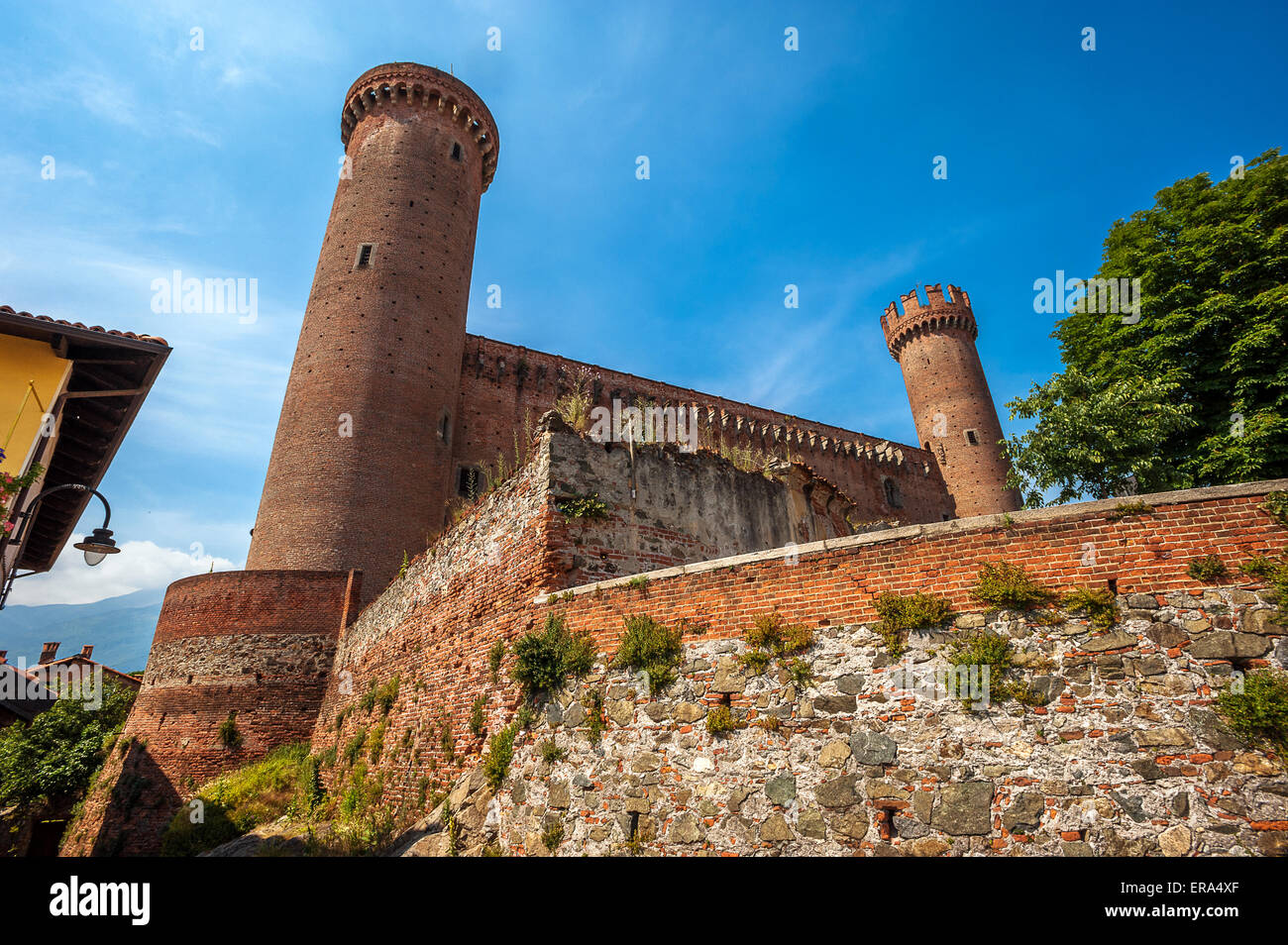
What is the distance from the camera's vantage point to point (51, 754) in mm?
22797

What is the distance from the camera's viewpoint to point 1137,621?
4.73 m

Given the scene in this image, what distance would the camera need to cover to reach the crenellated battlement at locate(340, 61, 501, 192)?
2503 cm

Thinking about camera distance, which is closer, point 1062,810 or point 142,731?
point 1062,810

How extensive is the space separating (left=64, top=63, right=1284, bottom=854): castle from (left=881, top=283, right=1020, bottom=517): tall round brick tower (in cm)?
2181

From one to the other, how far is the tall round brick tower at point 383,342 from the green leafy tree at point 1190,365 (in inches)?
648

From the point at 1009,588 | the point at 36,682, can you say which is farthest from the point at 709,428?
the point at 36,682

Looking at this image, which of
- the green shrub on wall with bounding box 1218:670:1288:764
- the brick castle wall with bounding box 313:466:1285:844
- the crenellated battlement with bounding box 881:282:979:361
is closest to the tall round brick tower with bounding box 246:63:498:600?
the brick castle wall with bounding box 313:466:1285:844

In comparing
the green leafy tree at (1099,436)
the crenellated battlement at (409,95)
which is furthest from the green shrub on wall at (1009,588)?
the crenellated battlement at (409,95)

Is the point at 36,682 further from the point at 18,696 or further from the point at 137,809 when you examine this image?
the point at 137,809
